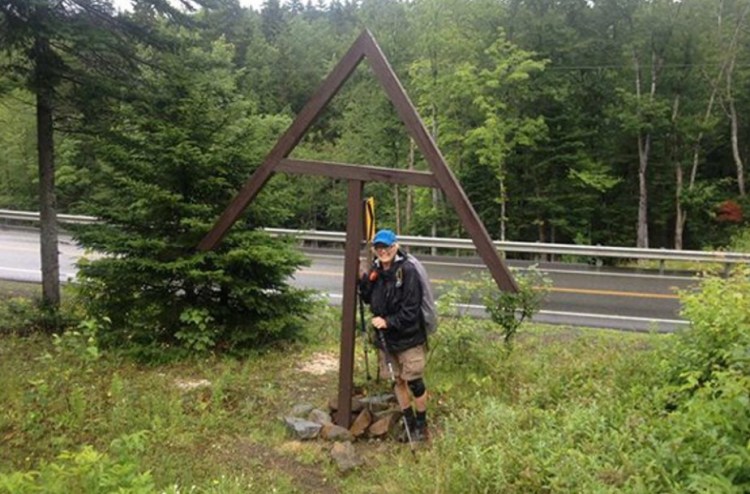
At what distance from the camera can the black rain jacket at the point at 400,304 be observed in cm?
526

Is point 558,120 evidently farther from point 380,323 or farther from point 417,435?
point 417,435

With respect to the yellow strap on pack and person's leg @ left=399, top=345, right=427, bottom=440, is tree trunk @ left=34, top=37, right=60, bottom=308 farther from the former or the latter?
person's leg @ left=399, top=345, right=427, bottom=440

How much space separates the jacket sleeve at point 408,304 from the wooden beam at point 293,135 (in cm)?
207

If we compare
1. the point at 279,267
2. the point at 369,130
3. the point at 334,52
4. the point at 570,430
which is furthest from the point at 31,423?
the point at 334,52

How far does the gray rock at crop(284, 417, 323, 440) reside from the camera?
5.52 m

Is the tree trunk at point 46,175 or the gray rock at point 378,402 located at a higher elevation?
the tree trunk at point 46,175

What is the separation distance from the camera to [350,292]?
19.3 feet

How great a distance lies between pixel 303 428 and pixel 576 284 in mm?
9115

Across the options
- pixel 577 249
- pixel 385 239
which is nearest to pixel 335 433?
pixel 385 239

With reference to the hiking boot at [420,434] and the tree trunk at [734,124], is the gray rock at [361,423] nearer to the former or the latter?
the hiking boot at [420,434]

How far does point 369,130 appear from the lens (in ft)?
91.0

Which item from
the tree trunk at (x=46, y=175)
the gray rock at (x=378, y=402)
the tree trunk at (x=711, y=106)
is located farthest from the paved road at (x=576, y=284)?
the tree trunk at (x=711, y=106)

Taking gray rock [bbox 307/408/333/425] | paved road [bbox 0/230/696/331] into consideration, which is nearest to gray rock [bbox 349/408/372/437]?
gray rock [bbox 307/408/333/425]

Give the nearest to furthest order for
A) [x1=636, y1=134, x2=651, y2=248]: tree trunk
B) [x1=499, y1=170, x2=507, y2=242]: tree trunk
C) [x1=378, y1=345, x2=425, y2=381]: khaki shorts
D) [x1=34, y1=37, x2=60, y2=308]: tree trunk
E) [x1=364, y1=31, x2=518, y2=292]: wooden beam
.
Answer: [x1=378, y1=345, x2=425, y2=381]: khaki shorts → [x1=364, y1=31, x2=518, y2=292]: wooden beam → [x1=34, y1=37, x2=60, y2=308]: tree trunk → [x1=499, y1=170, x2=507, y2=242]: tree trunk → [x1=636, y1=134, x2=651, y2=248]: tree trunk
